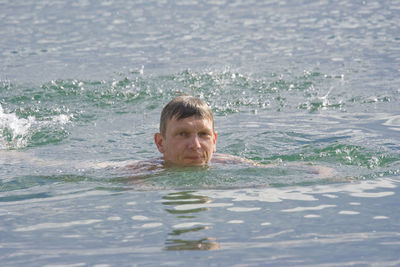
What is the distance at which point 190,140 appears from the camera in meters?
6.70

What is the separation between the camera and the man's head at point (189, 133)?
6680mm

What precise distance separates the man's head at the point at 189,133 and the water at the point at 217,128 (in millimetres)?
222

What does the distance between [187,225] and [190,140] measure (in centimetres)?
207

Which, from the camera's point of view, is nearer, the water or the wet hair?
the water

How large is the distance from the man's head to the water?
0.22m

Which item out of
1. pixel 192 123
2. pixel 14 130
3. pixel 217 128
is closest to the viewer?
pixel 192 123

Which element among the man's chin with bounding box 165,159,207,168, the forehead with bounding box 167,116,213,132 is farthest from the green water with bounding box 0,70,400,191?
the forehead with bounding box 167,116,213,132

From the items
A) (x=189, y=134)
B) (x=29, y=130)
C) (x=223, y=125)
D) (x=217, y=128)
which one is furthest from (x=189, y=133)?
(x=29, y=130)

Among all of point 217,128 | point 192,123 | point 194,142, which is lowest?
point 217,128

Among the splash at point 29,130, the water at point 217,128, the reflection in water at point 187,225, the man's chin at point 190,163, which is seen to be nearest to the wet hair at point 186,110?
the man's chin at point 190,163

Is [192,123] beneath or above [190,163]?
above

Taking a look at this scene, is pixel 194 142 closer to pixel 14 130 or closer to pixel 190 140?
pixel 190 140

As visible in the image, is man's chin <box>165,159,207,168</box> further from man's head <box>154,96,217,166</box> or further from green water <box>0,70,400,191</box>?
green water <box>0,70,400,191</box>

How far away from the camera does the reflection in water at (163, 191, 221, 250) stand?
4.27 metres
